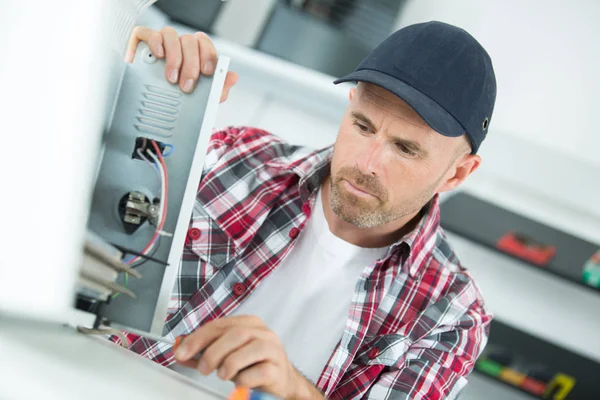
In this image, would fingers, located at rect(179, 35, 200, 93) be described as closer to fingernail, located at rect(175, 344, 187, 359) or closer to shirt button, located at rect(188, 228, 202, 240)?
fingernail, located at rect(175, 344, 187, 359)

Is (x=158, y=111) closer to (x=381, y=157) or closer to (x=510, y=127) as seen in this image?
(x=381, y=157)

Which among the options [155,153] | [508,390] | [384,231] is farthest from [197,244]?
[508,390]

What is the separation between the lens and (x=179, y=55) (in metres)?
0.67

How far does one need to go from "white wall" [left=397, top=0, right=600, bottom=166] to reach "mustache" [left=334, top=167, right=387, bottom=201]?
4.29 feet

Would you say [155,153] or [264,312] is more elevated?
[155,153]

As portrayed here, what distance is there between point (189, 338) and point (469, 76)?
804 mm

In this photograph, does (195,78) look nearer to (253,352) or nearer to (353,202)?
(253,352)

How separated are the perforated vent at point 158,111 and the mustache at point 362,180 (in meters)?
0.56

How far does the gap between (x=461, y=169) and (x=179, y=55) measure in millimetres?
A: 875

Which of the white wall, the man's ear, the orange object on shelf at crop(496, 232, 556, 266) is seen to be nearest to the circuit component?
Result: the man's ear

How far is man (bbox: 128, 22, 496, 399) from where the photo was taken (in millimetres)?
1145

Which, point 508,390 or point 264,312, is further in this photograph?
point 508,390

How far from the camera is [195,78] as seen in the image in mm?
696

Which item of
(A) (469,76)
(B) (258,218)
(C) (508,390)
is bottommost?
(C) (508,390)
